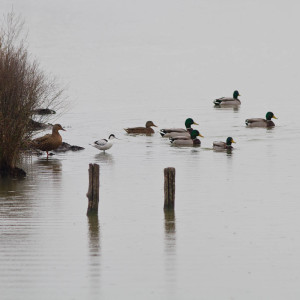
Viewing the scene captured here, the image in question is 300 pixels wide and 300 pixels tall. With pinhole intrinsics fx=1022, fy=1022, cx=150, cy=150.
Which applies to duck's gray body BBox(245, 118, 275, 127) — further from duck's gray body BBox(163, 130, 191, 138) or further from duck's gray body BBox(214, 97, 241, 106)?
duck's gray body BBox(214, 97, 241, 106)

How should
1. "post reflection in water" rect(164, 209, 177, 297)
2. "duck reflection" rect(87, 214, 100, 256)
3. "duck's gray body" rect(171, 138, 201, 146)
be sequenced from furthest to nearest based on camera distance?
"duck's gray body" rect(171, 138, 201, 146)
"duck reflection" rect(87, 214, 100, 256)
"post reflection in water" rect(164, 209, 177, 297)

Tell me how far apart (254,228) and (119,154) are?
48.6 ft

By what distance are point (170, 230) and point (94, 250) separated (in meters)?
2.37

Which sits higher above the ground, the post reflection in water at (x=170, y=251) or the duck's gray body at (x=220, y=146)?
the duck's gray body at (x=220, y=146)

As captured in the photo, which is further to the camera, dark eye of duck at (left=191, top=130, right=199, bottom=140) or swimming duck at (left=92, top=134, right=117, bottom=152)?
dark eye of duck at (left=191, top=130, right=199, bottom=140)

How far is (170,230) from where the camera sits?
21594mm

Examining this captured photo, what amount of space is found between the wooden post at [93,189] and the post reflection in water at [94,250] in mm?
173

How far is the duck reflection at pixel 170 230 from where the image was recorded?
2016cm

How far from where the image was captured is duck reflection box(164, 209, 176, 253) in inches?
794

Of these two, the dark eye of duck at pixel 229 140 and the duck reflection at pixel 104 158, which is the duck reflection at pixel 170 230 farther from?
the dark eye of duck at pixel 229 140

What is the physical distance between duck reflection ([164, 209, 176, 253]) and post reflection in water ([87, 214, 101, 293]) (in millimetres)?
1393

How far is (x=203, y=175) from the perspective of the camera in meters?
30.3

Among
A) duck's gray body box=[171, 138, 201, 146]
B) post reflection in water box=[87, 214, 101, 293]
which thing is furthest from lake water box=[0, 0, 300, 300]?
duck's gray body box=[171, 138, 201, 146]

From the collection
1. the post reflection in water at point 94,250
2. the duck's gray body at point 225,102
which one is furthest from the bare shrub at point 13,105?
the duck's gray body at point 225,102
